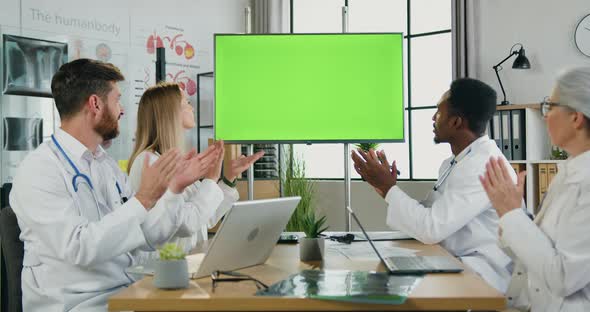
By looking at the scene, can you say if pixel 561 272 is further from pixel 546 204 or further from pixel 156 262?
pixel 156 262

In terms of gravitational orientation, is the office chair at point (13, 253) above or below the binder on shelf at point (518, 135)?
below

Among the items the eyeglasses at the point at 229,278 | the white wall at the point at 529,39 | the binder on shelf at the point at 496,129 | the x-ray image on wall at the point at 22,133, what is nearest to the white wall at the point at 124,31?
the x-ray image on wall at the point at 22,133

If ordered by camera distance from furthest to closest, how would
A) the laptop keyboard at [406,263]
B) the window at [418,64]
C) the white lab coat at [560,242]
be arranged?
1. the window at [418,64]
2. the laptop keyboard at [406,263]
3. the white lab coat at [560,242]

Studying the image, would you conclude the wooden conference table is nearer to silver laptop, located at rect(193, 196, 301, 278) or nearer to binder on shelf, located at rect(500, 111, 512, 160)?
silver laptop, located at rect(193, 196, 301, 278)

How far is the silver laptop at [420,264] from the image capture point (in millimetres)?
1929

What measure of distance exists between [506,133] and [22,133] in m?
3.39

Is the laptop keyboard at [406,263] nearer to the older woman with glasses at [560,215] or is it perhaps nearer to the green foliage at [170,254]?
the older woman with glasses at [560,215]

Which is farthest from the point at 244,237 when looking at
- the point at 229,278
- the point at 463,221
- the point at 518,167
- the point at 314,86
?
the point at 518,167

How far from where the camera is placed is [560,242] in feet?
6.22

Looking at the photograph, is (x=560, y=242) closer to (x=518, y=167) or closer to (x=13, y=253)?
(x=13, y=253)

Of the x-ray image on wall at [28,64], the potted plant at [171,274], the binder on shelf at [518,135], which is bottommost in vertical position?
the potted plant at [171,274]

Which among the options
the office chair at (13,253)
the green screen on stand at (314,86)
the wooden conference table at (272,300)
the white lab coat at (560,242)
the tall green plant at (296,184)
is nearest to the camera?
the wooden conference table at (272,300)

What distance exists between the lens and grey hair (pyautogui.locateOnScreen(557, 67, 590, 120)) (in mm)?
2018

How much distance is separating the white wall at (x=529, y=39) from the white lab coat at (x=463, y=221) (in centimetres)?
280
